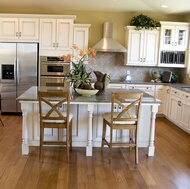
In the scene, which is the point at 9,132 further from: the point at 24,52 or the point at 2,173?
the point at 24,52

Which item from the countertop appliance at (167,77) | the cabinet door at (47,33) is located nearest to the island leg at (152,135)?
the countertop appliance at (167,77)

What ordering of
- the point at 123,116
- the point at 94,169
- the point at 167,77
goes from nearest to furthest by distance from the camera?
the point at 94,169 < the point at 123,116 < the point at 167,77

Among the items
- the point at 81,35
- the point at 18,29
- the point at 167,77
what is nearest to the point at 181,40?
the point at 167,77

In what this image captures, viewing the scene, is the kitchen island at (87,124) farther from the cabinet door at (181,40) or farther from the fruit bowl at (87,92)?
the cabinet door at (181,40)

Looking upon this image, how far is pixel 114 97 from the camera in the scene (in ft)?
11.0

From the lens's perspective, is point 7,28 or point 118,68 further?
point 118,68

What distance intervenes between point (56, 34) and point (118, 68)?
1.92 meters

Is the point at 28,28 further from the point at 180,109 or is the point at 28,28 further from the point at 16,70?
the point at 180,109

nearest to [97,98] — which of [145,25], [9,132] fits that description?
[9,132]

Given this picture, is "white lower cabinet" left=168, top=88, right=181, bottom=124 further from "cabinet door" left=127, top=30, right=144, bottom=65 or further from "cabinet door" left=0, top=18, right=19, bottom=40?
"cabinet door" left=0, top=18, right=19, bottom=40

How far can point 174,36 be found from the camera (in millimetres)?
6289

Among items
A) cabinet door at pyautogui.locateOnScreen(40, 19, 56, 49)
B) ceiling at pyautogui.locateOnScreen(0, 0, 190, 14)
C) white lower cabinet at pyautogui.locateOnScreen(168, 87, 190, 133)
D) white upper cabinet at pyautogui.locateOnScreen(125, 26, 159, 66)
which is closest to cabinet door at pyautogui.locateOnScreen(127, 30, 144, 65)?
white upper cabinet at pyautogui.locateOnScreen(125, 26, 159, 66)

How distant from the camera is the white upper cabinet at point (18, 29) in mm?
5949

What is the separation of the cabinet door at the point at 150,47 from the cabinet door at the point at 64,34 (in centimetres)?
190
